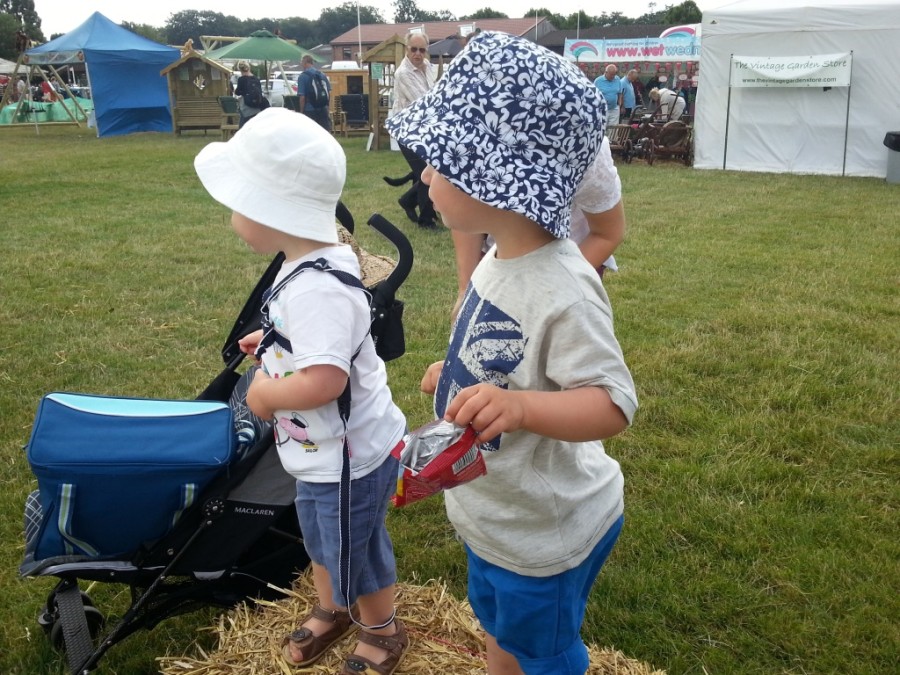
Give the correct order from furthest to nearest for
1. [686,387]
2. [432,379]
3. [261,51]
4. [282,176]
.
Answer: [261,51] → [686,387] → [282,176] → [432,379]

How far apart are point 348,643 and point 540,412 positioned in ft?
4.50

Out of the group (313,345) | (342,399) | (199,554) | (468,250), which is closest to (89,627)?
(199,554)

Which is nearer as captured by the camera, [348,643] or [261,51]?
[348,643]

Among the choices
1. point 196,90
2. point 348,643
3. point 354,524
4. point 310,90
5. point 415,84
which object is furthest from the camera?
point 196,90

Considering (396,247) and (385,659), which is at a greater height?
(396,247)

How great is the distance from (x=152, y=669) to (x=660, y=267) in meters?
5.24

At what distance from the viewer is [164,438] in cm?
213

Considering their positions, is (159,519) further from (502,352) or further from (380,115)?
(380,115)

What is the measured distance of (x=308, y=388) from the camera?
1.81 metres

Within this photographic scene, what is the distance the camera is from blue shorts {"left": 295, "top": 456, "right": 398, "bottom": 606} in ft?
6.67

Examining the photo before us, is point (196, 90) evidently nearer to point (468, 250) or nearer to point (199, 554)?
point (468, 250)

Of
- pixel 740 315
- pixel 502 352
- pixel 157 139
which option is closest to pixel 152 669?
pixel 502 352

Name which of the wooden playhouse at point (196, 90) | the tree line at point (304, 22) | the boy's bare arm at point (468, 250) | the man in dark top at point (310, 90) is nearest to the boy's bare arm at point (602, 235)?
the boy's bare arm at point (468, 250)

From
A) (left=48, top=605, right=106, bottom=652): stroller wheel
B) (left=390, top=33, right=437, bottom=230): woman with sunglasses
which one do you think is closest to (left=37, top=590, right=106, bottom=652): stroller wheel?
(left=48, top=605, right=106, bottom=652): stroller wheel
